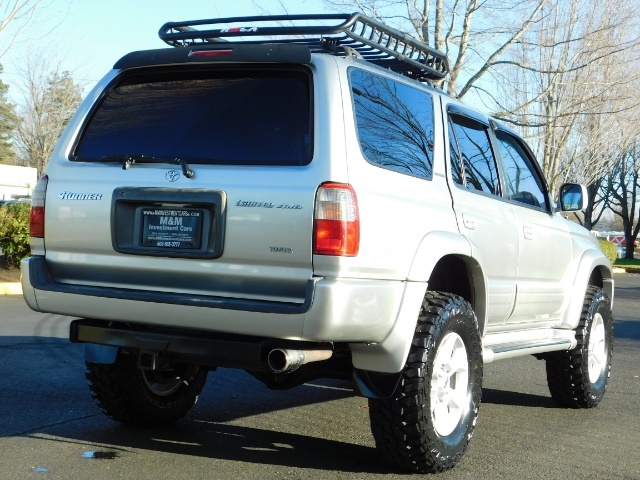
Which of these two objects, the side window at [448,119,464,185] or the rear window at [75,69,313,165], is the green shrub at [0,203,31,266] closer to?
the rear window at [75,69,313,165]

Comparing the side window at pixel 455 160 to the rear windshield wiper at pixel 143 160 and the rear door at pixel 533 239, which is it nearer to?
the rear door at pixel 533 239

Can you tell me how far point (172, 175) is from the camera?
4.40 metres

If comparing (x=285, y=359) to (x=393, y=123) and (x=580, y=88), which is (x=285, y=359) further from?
(x=580, y=88)

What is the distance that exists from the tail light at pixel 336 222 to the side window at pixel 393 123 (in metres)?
0.34

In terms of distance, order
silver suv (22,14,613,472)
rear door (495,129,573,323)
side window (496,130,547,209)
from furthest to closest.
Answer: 1. side window (496,130,547,209)
2. rear door (495,129,573,323)
3. silver suv (22,14,613,472)

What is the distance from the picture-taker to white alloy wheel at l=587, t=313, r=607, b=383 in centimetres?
691

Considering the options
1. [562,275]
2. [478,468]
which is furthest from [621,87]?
[478,468]

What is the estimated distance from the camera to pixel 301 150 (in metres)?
4.27

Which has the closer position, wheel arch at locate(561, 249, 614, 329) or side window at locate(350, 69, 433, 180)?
side window at locate(350, 69, 433, 180)

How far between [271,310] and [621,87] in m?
20.9

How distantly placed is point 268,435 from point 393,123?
200 centimetres

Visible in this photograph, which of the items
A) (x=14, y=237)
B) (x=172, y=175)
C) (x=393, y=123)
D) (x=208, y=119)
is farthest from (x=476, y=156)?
(x=14, y=237)

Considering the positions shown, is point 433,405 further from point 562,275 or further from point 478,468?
point 562,275

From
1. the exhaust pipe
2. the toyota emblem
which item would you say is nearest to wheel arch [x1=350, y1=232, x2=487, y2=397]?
the exhaust pipe
